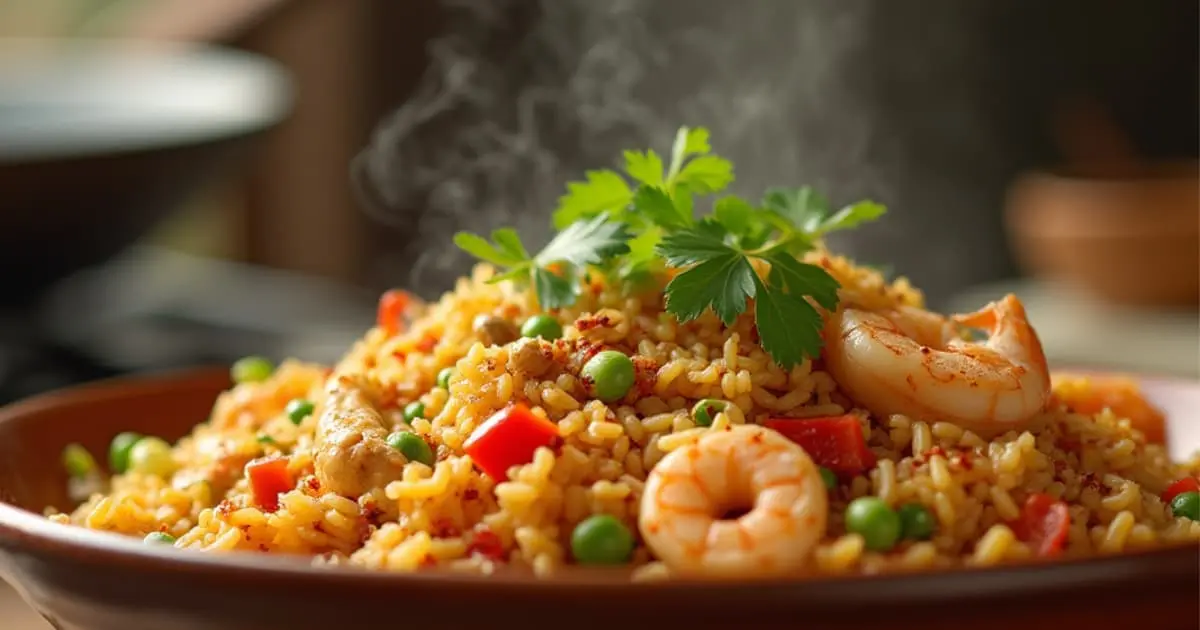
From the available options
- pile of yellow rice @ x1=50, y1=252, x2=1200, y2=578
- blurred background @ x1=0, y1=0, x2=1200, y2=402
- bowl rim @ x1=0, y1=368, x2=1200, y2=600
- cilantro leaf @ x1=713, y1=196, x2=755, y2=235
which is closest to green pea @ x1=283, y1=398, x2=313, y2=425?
pile of yellow rice @ x1=50, y1=252, x2=1200, y2=578

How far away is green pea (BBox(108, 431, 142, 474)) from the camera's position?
3.16 metres

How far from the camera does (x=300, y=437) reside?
260 centimetres

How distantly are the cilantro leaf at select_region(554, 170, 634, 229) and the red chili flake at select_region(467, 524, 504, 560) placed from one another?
839 mm

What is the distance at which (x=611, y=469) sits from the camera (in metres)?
2.12

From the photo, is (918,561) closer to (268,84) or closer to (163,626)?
(163,626)

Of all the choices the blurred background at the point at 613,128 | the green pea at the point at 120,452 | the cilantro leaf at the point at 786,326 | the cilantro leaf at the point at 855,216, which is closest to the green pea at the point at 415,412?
the cilantro leaf at the point at 786,326

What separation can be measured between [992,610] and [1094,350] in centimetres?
552

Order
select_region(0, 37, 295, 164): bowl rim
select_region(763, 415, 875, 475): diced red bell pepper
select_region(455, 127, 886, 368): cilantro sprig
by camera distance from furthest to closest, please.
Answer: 1. select_region(0, 37, 295, 164): bowl rim
2. select_region(455, 127, 886, 368): cilantro sprig
3. select_region(763, 415, 875, 475): diced red bell pepper

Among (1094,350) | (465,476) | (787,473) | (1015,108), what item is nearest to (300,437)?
(465,476)

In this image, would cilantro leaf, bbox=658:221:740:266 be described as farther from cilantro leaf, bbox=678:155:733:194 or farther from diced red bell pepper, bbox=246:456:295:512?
diced red bell pepper, bbox=246:456:295:512

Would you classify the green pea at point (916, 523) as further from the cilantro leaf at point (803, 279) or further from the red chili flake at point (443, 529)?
the red chili flake at point (443, 529)

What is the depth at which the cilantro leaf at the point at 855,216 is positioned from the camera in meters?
2.73

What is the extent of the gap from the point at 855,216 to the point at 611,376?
709mm

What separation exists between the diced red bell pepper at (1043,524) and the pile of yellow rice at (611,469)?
0.02 meters
